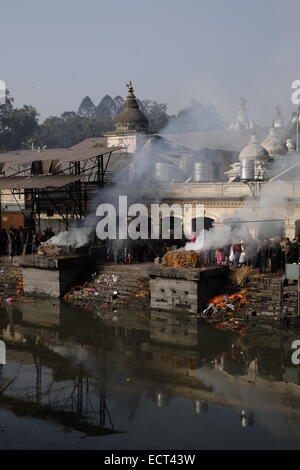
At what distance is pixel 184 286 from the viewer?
56.6 feet

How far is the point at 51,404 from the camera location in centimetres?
1059

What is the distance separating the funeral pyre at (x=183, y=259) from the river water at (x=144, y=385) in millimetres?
1568

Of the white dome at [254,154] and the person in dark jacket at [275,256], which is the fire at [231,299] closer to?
the person in dark jacket at [275,256]

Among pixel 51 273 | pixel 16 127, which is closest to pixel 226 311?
pixel 51 273

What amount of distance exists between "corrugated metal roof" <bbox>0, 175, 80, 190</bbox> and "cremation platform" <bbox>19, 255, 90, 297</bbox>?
2.58 m

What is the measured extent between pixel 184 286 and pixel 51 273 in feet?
17.0

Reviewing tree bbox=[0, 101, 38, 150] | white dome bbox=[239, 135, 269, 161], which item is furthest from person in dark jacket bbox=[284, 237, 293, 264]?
tree bbox=[0, 101, 38, 150]

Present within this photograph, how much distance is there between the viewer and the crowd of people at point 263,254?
17.3 metres

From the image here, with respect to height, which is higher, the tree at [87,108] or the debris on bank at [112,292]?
the tree at [87,108]

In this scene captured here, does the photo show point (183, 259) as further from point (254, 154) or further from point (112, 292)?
point (254, 154)

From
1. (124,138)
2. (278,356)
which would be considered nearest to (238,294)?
(278,356)

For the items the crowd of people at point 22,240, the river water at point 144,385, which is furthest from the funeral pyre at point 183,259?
the crowd of people at point 22,240
